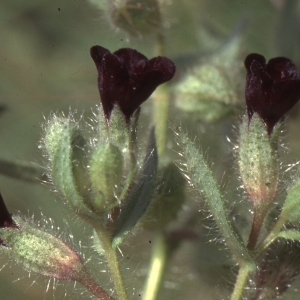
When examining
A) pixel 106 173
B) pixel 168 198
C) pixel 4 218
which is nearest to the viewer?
pixel 106 173

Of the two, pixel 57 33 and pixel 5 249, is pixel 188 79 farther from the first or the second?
pixel 57 33

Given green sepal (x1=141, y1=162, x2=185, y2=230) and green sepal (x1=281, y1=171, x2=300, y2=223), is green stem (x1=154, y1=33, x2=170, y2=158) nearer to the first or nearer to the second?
green sepal (x1=141, y1=162, x2=185, y2=230)

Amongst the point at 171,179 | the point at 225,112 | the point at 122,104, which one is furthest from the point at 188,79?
the point at 122,104

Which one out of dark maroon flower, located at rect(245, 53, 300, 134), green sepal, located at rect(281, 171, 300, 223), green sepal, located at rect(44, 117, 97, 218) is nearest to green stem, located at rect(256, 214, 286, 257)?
green sepal, located at rect(281, 171, 300, 223)

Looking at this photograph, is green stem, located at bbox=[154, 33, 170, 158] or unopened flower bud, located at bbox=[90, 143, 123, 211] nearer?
unopened flower bud, located at bbox=[90, 143, 123, 211]

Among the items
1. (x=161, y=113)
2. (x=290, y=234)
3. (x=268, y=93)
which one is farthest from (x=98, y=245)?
(x=161, y=113)

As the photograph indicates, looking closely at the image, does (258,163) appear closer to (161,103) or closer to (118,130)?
(118,130)
